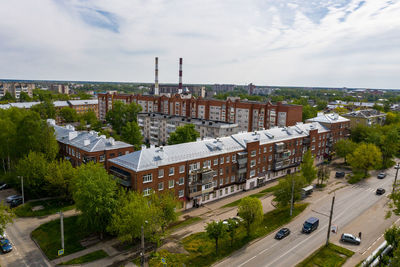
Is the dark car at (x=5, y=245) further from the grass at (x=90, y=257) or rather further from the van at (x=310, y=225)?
the van at (x=310, y=225)

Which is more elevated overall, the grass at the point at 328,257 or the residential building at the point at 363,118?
the residential building at the point at 363,118

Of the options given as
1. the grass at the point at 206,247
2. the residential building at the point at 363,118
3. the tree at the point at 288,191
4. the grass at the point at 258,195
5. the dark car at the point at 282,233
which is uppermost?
the residential building at the point at 363,118

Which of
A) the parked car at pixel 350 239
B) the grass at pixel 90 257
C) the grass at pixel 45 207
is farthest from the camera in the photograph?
the grass at pixel 45 207

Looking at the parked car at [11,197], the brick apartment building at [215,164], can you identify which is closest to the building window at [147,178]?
the brick apartment building at [215,164]

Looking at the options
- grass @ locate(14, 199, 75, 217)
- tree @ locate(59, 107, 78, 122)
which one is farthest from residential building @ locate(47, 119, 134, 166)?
tree @ locate(59, 107, 78, 122)

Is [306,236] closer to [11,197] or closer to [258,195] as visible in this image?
[258,195]

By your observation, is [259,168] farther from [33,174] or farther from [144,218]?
[33,174]
